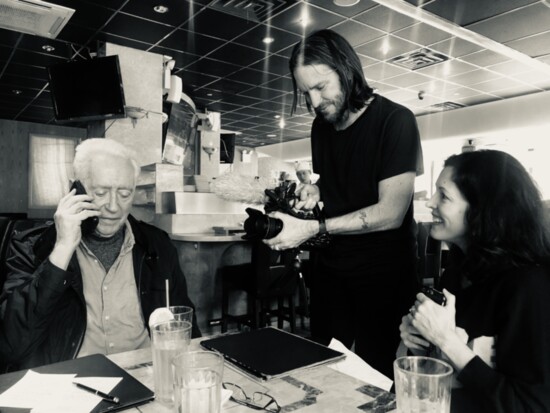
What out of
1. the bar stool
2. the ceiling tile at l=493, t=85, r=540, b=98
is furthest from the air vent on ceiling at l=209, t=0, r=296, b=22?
the ceiling tile at l=493, t=85, r=540, b=98

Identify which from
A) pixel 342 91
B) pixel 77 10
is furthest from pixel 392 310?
pixel 77 10

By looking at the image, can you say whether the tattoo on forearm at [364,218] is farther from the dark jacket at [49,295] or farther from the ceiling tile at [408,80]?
the ceiling tile at [408,80]

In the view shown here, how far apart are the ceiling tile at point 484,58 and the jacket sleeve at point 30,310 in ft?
20.4

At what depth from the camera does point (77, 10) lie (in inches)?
184

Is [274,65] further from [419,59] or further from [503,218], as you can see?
[503,218]

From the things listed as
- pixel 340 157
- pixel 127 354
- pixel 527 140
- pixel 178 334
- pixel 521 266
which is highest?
pixel 527 140

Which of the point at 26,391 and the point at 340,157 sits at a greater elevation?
the point at 340,157

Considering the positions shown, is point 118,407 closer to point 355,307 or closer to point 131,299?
point 131,299

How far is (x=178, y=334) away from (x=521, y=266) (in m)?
0.90

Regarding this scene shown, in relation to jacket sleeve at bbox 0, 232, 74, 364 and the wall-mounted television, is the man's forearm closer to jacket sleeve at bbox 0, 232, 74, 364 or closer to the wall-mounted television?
jacket sleeve at bbox 0, 232, 74, 364

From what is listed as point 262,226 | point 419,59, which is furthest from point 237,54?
point 262,226

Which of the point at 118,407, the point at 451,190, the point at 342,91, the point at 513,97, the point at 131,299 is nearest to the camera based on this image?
the point at 118,407

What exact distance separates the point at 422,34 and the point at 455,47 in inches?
28.7

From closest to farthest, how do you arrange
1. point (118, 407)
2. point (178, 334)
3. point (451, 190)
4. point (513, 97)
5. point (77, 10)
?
point (118, 407) < point (178, 334) < point (451, 190) < point (77, 10) < point (513, 97)
